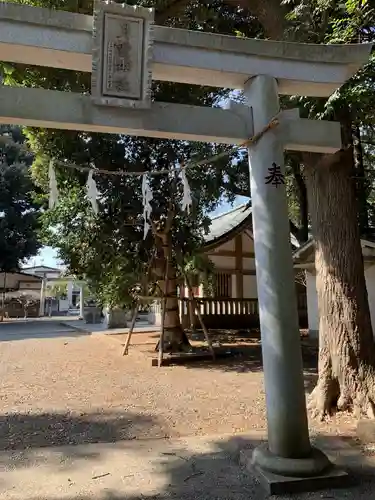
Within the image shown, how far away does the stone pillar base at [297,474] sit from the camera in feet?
11.3

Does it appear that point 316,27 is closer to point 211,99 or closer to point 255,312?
point 211,99

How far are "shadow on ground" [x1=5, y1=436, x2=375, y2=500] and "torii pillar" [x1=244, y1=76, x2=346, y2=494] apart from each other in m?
0.16

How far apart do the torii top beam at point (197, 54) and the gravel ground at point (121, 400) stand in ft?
12.6

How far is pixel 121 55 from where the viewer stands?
3916 millimetres

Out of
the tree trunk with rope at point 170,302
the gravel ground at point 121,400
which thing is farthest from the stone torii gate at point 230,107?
the tree trunk with rope at point 170,302

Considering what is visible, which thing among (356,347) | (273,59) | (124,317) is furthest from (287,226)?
(124,317)

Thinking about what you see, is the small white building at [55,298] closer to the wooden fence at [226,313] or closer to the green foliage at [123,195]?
the wooden fence at [226,313]

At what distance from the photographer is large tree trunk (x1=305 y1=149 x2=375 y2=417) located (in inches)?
215

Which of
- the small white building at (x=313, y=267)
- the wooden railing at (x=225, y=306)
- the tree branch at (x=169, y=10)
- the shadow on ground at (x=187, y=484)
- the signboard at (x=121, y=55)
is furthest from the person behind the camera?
the wooden railing at (x=225, y=306)

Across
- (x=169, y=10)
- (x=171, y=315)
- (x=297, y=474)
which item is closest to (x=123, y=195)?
(x=171, y=315)

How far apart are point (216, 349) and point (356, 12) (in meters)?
8.14

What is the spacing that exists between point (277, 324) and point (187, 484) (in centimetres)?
152

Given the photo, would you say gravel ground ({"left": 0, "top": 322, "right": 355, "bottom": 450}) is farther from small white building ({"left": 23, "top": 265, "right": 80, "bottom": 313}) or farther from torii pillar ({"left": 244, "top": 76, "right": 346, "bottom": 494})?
small white building ({"left": 23, "top": 265, "right": 80, "bottom": 313})

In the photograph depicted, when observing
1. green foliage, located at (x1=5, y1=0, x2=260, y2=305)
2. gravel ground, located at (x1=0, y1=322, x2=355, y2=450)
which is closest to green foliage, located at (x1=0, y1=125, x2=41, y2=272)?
green foliage, located at (x1=5, y1=0, x2=260, y2=305)
